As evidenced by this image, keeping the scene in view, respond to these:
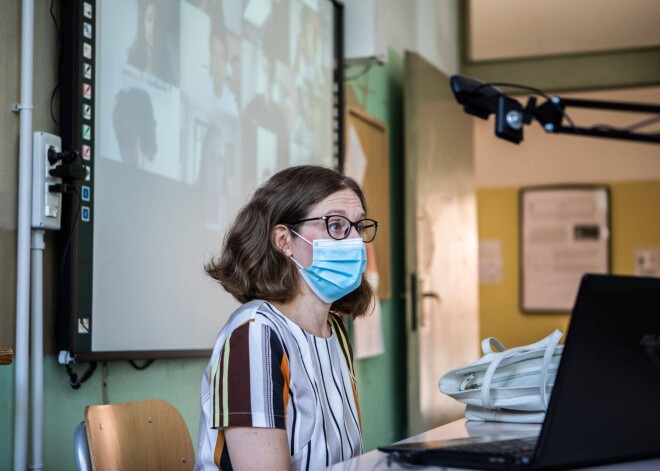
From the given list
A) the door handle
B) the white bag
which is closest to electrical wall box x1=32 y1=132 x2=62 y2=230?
the white bag

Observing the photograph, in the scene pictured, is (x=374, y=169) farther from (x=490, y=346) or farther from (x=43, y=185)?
(x=490, y=346)

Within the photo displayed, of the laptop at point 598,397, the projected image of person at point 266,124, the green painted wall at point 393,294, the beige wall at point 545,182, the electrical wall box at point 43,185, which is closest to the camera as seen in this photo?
the laptop at point 598,397

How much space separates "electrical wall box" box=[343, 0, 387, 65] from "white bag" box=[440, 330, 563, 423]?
2298 mm

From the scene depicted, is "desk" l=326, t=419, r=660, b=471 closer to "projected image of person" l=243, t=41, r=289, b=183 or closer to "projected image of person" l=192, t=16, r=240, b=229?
"projected image of person" l=192, t=16, r=240, b=229

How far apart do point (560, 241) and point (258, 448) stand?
17.5 ft

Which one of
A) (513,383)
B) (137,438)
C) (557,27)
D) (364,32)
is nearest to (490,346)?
(513,383)

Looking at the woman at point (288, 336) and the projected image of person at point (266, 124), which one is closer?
the woman at point (288, 336)

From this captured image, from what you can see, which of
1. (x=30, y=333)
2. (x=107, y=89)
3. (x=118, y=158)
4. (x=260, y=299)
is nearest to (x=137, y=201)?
(x=118, y=158)

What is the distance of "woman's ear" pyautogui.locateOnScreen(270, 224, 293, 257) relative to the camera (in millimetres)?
1639

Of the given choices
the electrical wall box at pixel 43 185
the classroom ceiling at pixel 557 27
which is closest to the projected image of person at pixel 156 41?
the electrical wall box at pixel 43 185

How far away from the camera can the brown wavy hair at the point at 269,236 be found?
5.26 feet

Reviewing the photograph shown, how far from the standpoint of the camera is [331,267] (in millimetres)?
1643

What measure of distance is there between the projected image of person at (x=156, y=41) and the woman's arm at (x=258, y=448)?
1228 mm

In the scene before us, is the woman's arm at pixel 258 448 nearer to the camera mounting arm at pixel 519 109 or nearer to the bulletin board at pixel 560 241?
the camera mounting arm at pixel 519 109
